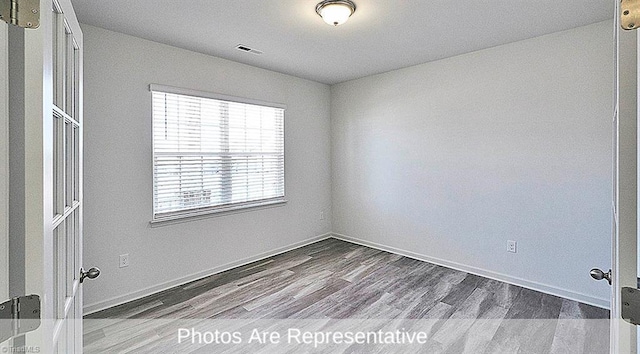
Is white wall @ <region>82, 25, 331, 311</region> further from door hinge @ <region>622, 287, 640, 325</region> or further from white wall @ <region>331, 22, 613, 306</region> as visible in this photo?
door hinge @ <region>622, 287, 640, 325</region>

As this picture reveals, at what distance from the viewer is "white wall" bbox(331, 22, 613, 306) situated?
267 centimetres

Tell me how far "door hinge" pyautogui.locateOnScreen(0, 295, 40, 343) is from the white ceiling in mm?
2189

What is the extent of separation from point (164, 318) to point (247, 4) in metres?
2.54

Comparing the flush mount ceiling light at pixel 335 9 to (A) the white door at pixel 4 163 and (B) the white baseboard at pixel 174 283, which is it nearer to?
(A) the white door at pixel 4 163

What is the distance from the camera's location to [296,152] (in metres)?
4.33

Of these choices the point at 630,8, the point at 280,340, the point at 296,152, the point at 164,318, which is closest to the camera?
the point at 630,8

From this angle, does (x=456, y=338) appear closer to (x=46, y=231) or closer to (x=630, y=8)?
(x=630, y=8)

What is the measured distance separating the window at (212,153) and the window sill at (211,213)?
17mm

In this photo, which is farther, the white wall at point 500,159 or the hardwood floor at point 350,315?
the white wall at point 500,159

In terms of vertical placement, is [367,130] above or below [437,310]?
above

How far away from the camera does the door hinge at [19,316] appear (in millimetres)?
625

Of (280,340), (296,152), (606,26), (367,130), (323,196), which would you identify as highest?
(606,26)

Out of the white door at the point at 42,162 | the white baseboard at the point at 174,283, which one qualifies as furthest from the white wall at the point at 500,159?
the white door at the point at 42,162

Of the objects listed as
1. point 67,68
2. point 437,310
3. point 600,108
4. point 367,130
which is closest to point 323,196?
point 367,130
